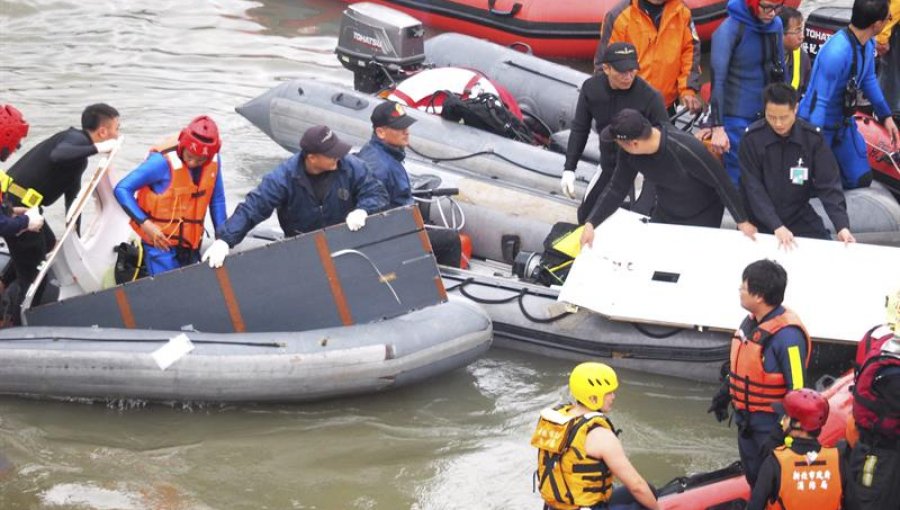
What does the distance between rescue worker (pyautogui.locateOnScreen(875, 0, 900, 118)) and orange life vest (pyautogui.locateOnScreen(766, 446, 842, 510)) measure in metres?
4.25

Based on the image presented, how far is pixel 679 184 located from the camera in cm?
616

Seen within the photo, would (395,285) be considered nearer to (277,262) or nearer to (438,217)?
(277,262)

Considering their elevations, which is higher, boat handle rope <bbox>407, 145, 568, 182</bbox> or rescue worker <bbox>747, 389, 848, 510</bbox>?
rescue worker <bbox>747, 389, 848, 510</bbox>

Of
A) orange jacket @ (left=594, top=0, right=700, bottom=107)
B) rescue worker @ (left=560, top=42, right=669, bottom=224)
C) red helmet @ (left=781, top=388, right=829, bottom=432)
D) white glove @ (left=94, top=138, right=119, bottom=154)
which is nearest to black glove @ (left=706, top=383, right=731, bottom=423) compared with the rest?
red helmet @ (left=781, top=388, right=829, bottom=432)

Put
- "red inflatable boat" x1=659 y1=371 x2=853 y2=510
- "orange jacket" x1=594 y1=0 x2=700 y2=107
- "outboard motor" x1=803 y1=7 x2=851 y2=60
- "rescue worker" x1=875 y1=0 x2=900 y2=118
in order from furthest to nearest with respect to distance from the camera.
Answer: "outboard motor" x1=803 y1=7 x2=851 y2=60 < "rescue worker" x1=875 y1=0 x2=900 y2=118 < "orange jacket" x1=594 y1=0 x2=700 y2=107 < "red inflatable boat" x1=659 y1=371 x2=853 y2=510

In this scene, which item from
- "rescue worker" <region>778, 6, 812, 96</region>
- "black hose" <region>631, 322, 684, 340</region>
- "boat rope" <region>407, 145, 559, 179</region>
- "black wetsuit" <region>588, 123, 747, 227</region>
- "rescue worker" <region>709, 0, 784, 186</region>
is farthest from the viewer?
"boat rope" <region>407, 145, 559, 179</region>

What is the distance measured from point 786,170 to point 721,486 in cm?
177

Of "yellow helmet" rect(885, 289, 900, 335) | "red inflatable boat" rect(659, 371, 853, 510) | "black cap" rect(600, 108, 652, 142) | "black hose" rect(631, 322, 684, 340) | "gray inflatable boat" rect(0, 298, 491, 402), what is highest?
"black cap" rect(600, 108, 652, 142)

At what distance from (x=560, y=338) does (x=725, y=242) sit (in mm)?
921

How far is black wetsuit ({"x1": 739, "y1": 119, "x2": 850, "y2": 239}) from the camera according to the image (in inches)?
238

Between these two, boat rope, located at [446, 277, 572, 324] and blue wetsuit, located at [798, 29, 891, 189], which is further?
blue wetsuit, located at [798, 29, 891, 189]

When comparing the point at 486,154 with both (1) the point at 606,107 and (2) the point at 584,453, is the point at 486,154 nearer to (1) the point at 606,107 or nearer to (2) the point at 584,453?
(1) the point at 606,107

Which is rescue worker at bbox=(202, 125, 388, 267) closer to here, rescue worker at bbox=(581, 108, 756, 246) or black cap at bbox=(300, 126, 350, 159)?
black cap at bbox=(300, 126, 350, 159)

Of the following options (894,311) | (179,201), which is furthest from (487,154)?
(894,311)
